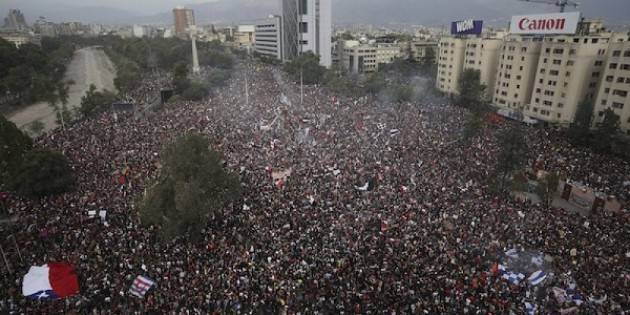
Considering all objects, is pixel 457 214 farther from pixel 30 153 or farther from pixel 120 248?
pixel 30 153

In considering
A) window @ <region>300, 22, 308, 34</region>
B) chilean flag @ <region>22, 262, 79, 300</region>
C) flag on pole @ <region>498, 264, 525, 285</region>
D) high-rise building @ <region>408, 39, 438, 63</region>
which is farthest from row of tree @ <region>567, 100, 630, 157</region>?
high-rise building @ <region>408, 39, 438, 63</region>

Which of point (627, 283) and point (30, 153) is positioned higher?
point (30, 153)

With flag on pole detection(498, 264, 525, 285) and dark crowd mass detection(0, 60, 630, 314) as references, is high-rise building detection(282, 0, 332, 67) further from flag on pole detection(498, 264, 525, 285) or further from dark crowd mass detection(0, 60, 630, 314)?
flag on pole detection(498, 264, 525, 285)

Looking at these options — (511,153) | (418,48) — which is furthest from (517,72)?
(418,48)

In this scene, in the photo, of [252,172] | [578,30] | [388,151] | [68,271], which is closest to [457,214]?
[388,151]

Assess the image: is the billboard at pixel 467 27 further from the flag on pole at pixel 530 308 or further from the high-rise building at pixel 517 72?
the flag on pole at pixel 530 308

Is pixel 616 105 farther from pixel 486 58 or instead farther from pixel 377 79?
pixel 377 79
